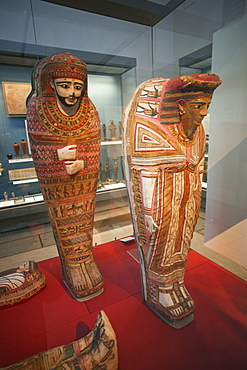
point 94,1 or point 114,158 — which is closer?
point 94,1

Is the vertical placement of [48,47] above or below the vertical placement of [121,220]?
above

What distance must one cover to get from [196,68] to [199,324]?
2427 millimetres

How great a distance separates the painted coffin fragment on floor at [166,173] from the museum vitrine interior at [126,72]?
0.44 m

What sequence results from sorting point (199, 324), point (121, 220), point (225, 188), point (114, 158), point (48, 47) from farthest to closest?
point (114, 158), point (121, 220), point (48, 47), point (225, 188), point (199, 324)

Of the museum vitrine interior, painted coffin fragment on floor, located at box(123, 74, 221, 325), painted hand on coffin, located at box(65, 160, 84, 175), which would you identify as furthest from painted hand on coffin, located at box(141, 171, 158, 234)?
the museum vitrine interior

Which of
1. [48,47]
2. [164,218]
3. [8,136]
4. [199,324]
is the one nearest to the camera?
[164,218]

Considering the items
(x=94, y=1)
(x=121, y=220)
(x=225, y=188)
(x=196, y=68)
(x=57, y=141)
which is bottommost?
(x=121, y=220)

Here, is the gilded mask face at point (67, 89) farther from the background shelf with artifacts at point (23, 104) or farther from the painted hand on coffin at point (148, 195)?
the background shelf with artifacts at point (23, 104)

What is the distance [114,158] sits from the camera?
3.62 metres

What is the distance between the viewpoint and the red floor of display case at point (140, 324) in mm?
1135

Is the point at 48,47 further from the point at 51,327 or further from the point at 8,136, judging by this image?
the point at 51,327

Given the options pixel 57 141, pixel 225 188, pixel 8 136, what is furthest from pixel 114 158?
pixel 57 141

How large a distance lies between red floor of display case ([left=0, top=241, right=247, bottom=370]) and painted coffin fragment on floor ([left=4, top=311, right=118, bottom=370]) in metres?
0.13

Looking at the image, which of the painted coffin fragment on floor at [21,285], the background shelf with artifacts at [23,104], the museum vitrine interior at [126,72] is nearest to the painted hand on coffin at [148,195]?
the museum vitrine interior at [126,72]
